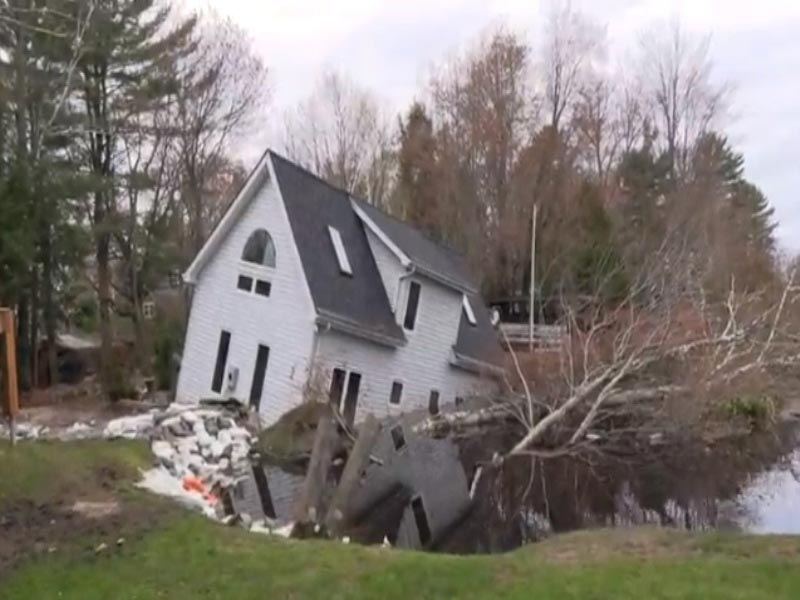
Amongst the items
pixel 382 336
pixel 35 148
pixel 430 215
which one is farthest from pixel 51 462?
pixel 430 215

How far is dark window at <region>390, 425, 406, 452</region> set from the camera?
58.1 feet

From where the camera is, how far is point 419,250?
21469 mm

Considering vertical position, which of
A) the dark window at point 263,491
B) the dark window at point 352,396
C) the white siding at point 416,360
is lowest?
the dark window at point 263,491

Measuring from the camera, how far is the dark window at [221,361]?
750 inches

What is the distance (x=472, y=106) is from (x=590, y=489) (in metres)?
21.4

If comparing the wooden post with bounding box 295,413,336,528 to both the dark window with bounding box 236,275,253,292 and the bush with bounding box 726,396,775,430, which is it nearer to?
the dark window with bounding box 236,275,253,292

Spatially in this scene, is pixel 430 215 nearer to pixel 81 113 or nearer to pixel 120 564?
pixel 81 113

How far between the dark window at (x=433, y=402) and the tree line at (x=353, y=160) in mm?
5944

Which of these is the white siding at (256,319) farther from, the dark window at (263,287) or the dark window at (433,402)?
the dark window at (433,402)

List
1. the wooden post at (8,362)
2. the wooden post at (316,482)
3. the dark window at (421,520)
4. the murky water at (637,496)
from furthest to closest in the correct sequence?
the murky water at (637,496) → the dark window at (421,520) → the wooden post at (316,482) → the wooden post at (8,362)

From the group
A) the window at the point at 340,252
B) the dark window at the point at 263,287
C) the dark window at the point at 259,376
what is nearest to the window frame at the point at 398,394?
the window at the point at 340,252

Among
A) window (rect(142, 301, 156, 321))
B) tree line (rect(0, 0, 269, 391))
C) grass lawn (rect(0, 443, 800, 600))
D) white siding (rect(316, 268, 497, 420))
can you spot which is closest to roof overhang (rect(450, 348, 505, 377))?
white siding (rect(316, 268, 497, 420))

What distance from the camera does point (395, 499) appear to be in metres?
13.3

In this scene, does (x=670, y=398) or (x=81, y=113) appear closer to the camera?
A: (x=670, y=398)
